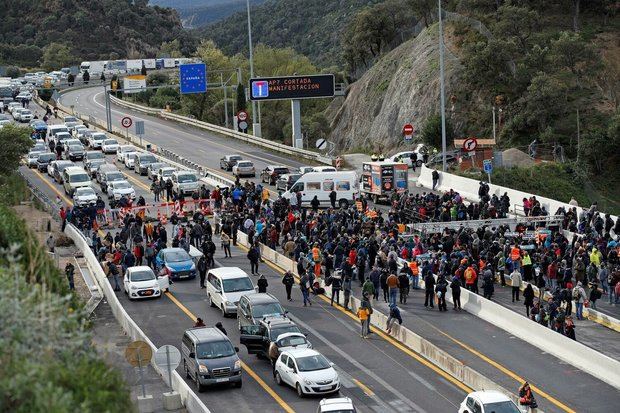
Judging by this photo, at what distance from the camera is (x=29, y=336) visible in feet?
45.3

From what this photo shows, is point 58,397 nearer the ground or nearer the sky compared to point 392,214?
nearer the sky

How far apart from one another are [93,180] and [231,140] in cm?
2234

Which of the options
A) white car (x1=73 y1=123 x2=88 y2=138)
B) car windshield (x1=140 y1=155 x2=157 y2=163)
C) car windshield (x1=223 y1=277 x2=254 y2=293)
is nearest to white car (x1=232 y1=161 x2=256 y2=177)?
car windshield (x1=140 y1=155 x2=157 y2=163)

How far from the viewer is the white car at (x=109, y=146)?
72.5 m

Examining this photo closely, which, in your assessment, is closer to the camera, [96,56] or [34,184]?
[34,184]

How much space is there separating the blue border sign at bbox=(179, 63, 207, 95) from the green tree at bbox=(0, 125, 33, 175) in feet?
114

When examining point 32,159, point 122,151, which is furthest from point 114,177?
point 122,151

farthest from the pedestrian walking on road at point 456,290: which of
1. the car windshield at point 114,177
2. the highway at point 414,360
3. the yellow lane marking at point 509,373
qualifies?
the car windshield at point 114,177

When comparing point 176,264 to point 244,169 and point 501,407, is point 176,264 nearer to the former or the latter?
point 501,407

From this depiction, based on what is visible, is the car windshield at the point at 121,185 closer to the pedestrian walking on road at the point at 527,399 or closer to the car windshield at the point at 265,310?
the car windshield at the point at 265,310

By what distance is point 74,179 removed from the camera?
5650 cm

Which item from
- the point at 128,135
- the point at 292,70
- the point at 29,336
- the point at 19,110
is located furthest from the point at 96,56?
the point at 29,336

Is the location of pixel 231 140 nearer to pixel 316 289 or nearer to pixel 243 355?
pixel 316 289

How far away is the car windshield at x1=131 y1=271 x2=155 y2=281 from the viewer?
3688 cm
